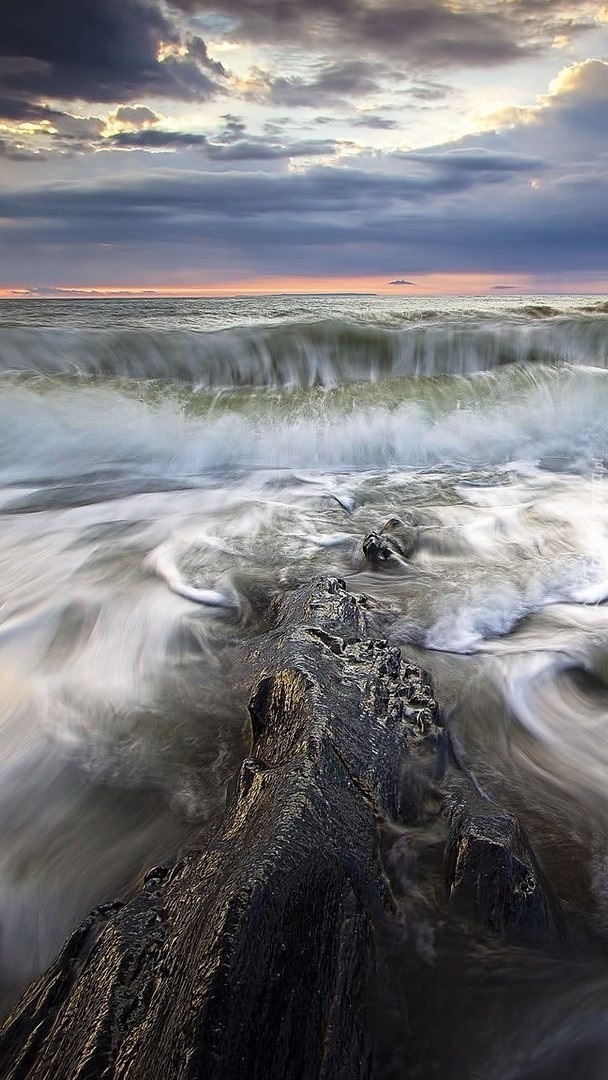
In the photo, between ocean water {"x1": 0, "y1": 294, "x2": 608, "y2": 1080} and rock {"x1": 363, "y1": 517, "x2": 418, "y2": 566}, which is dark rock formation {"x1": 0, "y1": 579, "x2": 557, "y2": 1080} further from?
rock {"x1": 363, "y1": 517, "x2": 418, "y2": 566}

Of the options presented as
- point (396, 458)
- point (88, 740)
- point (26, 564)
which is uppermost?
point (88, 740)

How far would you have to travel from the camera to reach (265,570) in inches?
193

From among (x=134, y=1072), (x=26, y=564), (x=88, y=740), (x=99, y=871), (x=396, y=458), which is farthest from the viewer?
(x=396, y=458)

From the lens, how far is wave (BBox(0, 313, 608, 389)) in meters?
11.0

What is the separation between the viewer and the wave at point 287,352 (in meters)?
11.0

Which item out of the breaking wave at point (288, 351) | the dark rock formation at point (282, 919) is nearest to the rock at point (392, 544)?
the dark rock formation at point (282, 919)

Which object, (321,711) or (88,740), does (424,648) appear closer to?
(321,711)

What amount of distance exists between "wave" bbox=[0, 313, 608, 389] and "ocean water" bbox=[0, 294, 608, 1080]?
5 centimetres

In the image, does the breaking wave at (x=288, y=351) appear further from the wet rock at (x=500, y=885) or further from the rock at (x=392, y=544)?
the wet rock at (x=500, y=885)

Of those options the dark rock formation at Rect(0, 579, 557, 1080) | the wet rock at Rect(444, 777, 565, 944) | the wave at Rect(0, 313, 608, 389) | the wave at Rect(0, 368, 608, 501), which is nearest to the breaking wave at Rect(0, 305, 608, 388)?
the wave at Rect(0, 313, 608, 389)

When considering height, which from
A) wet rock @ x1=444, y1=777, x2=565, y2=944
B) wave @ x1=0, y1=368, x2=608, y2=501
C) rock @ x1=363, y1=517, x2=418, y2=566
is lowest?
wave @ x1=0, y1=368, x2=608, y2=501

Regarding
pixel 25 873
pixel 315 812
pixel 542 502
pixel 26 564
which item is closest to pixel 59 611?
pixel 26 564

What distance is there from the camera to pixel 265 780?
214 cm

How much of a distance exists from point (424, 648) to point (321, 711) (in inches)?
55.6
